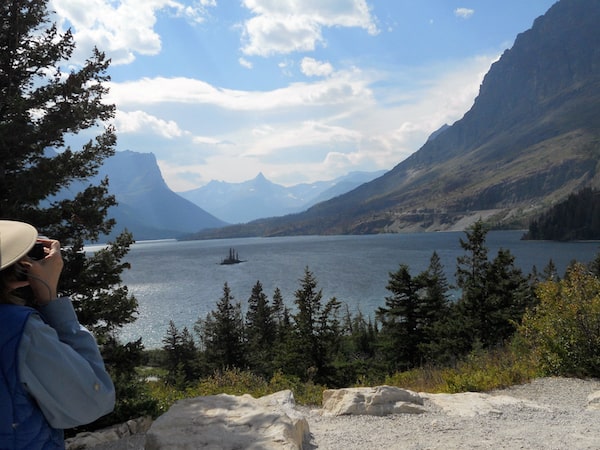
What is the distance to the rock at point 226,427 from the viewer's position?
19.0 feet

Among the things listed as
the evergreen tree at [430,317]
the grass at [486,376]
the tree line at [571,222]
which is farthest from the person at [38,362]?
the tree line at [571,222]

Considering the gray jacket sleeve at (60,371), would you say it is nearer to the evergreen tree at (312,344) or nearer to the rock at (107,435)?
the rock at (107,435)

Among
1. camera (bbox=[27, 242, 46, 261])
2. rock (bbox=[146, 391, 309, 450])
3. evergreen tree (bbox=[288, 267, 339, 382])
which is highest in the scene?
camera (bbox=[27, 242, 46, 261])

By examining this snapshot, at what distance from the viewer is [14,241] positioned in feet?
6.35

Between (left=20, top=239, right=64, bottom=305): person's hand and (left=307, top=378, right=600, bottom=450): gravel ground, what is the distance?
18.7 feet

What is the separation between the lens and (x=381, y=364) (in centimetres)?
3334

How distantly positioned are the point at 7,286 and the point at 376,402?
7.72m

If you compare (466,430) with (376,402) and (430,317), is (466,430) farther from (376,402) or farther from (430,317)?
(430,317)

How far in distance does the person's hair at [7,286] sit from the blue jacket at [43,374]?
71 millimetres

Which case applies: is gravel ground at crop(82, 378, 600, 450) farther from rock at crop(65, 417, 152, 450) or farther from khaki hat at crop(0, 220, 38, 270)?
khaki hat at crop(0, 220, 38, 270)

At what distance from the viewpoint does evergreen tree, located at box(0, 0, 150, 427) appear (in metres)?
8.89

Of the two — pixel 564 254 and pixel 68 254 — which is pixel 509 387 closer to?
pixel 68 254

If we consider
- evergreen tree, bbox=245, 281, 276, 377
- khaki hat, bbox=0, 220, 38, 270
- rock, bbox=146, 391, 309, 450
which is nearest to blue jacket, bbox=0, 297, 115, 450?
khaki hat, bbox=0, 220, 38, 270

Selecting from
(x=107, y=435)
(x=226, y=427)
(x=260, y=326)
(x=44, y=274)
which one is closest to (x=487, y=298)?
(x=226, y=427)
